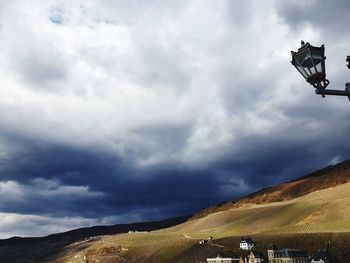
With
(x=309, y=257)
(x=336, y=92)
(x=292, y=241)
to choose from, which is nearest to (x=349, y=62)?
(x=336, y=92)

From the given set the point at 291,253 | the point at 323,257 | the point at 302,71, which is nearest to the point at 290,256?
the point at 291,253

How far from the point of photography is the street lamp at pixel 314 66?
14.9m

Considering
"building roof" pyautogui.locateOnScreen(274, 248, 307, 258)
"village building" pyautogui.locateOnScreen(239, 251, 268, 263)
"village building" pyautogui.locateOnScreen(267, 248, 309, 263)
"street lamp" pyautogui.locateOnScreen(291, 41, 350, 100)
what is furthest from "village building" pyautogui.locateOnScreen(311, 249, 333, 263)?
"street lamp" pyautogui.locateOnScreen(291, 41, 350, 100)

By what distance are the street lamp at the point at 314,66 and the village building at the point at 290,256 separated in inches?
6663

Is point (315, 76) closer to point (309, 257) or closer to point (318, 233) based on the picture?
point (309, 257)

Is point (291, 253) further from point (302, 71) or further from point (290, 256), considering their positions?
point (302, 71)

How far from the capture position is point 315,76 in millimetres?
15117

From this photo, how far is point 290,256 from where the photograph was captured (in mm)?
174500

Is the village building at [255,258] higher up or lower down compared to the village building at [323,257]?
higher up

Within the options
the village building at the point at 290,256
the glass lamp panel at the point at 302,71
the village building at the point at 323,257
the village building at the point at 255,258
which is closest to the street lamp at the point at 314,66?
the glass lamp panel at the point at 302,71

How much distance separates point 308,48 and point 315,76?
0.91 m

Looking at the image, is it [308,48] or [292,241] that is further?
[292,241]

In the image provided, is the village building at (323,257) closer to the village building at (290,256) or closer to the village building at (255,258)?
the village building at (290,256)

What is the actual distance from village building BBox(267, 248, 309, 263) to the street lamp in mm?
169234
